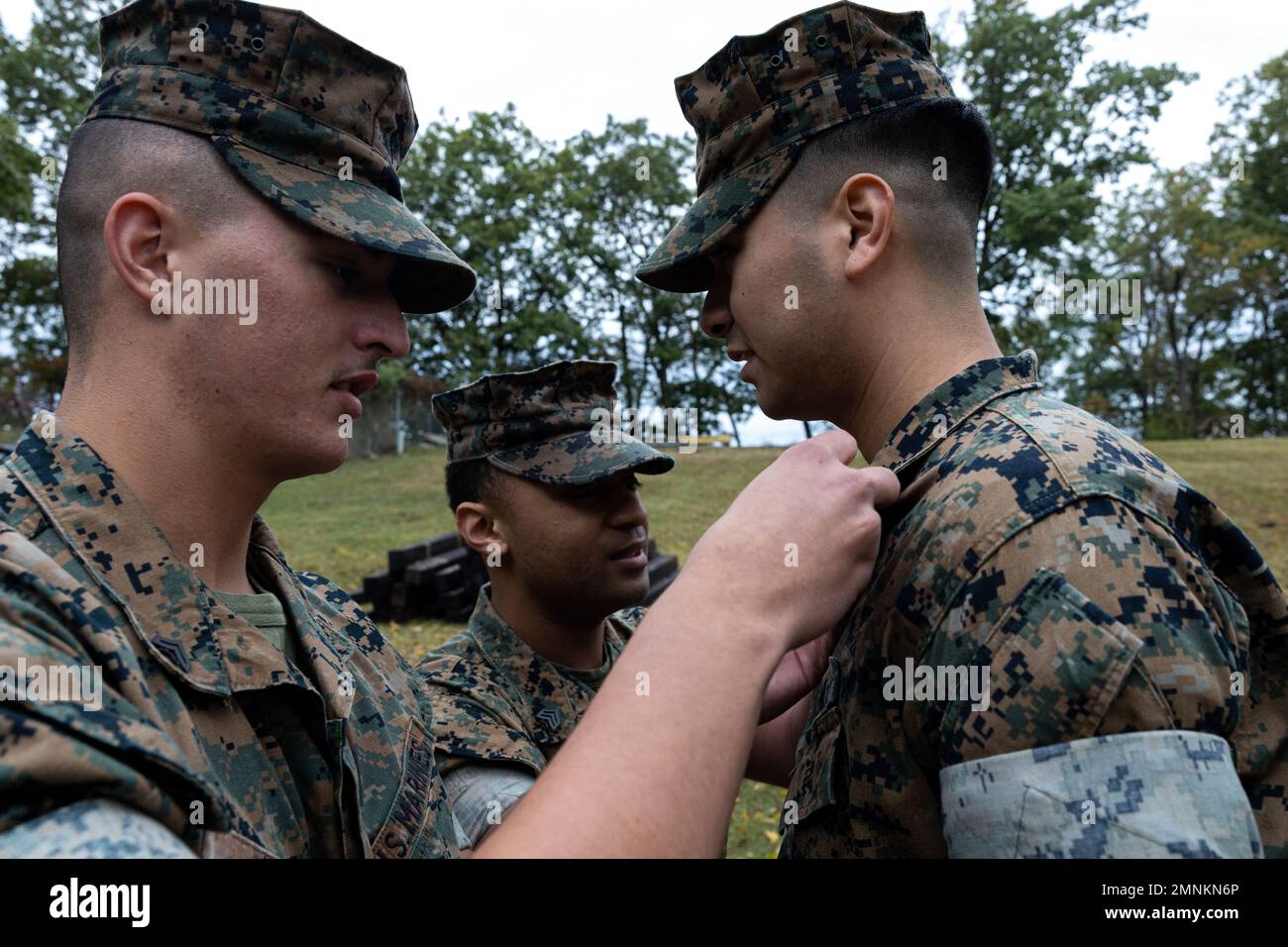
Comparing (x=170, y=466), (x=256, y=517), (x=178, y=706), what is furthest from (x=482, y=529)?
(x=178, y=706)

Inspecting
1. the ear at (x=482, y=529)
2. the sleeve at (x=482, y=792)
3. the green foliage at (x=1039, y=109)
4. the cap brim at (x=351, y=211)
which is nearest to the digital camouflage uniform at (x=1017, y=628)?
the cap brim at (x=351, y=211)

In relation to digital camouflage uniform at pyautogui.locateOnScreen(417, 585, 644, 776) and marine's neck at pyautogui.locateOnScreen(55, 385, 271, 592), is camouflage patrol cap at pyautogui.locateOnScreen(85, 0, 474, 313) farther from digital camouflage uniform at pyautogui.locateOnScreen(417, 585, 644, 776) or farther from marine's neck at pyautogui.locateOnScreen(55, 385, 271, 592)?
digital camouflage uniform at pyautogui.locateOnScreen(417, 585, 644, 776)

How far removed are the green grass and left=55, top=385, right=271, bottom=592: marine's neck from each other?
4.65 meters

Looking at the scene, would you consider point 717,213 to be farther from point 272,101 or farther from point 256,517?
point 256,517

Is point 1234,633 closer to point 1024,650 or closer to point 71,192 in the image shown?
point 1024,650

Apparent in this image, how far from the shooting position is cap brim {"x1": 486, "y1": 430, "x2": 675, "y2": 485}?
12.9 feet

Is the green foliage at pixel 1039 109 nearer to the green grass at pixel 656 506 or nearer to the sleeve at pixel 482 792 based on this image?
the green grass at pixel 656 506

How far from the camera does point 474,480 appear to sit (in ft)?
14.1

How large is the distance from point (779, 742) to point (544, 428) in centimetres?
196

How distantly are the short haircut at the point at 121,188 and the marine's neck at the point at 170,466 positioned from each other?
17 cm

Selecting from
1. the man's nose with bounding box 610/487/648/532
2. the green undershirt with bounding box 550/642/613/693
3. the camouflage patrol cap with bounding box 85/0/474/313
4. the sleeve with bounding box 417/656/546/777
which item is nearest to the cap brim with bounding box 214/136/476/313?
the camouflage patrol cap with bounding box 85/0/474/313

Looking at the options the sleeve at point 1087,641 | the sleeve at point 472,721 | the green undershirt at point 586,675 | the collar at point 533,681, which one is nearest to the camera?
the sleeve at point 1087,641

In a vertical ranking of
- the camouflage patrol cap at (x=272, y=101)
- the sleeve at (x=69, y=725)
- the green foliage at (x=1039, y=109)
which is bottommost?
the sleeve at (x=69, y=725)

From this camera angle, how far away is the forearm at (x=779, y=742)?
2844 millimetres
